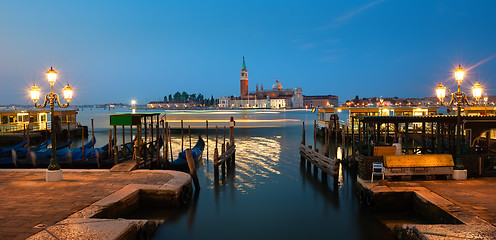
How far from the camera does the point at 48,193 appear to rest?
8.03 metres

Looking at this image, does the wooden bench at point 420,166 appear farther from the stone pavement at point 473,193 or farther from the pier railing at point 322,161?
the pier railing at point 322,161

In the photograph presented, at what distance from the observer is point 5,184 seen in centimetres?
901

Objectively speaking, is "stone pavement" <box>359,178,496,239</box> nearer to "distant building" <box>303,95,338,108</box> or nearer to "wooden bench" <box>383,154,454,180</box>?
"wooden bench" <box>383,154,454,180</box>

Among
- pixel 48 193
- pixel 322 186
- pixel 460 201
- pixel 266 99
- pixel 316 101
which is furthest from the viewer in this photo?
pixel 316 101

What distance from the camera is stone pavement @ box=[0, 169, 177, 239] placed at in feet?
20.2

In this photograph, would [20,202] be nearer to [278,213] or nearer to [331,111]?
[278,213]

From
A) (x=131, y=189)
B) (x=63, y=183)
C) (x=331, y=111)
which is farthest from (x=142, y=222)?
(x=331, y=111)

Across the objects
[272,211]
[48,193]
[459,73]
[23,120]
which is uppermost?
[459,73]

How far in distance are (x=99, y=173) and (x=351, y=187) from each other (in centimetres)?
790

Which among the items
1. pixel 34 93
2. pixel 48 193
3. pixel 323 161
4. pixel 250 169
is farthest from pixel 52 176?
pixel 323 161

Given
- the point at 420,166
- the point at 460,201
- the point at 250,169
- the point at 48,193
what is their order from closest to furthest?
the point at 460,201 → the point at 48,193 → the point at 420,166 → the point at 250,169

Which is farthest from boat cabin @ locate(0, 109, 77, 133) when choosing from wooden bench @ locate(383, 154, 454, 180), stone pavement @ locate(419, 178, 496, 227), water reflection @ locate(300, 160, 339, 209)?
stone pavement @ locate(419, 178, 496, 227)

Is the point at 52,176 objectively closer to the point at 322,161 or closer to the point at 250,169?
the point at 250,169

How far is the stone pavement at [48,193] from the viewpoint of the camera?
6.16 metres
